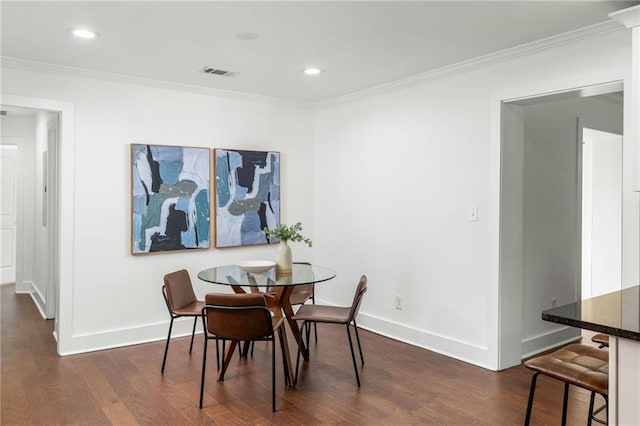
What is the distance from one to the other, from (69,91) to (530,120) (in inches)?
157

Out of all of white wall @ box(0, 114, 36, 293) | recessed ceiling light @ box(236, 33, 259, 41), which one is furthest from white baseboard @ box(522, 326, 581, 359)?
white wall @ box(0, 114, 36, 293)

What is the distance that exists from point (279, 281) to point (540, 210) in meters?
2.46

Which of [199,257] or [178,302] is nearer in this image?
[178,302]

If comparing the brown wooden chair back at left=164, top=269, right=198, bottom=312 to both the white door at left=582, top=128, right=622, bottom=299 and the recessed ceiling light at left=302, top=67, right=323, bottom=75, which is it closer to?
the recessed ceiling light at left=302, top=67, right=323, bottom=75

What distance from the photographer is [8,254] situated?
7668mm

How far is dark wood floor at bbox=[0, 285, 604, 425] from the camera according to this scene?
3000mm

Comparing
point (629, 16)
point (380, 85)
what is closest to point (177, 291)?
point (380, 85)

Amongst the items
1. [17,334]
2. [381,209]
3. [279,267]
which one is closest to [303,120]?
[381,209]

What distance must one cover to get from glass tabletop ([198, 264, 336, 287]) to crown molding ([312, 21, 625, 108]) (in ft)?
6.27

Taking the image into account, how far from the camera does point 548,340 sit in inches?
172

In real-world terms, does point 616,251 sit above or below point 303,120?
below

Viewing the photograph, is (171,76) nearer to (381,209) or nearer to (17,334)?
(381,209)

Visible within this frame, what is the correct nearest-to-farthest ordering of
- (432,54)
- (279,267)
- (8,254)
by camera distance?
(432,54)
(279,267)
(8,254)

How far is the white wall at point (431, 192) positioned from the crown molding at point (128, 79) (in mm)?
794
